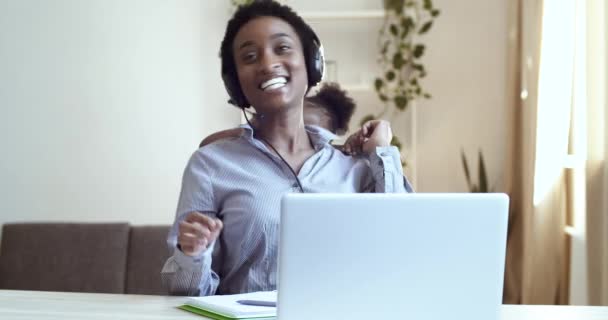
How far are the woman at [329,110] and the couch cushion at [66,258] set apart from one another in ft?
3.95

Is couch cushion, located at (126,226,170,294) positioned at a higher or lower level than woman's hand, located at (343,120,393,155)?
lower

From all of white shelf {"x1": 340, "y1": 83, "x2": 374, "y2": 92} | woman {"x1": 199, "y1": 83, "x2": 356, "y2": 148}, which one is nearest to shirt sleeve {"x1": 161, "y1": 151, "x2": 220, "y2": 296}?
woman {"x1": 199, "y1": 83, "x2": 356, "y2": 148}

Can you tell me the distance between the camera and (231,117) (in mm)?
3904

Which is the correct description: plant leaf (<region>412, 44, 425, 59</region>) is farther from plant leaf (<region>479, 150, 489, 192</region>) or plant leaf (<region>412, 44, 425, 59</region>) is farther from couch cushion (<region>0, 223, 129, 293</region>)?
couch cushion (<region>0, 223, 129, 293</region>)

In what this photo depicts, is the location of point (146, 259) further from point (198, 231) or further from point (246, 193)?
point (198, 231)

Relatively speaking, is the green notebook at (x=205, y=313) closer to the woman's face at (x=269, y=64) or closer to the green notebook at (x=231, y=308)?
the green notebook at (x=231, y=308)

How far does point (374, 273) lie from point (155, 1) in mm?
3000

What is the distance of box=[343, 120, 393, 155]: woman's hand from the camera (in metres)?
1.84

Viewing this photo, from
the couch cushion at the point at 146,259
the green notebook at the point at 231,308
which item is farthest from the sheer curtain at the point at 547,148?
the green notebook at the point at 231,308

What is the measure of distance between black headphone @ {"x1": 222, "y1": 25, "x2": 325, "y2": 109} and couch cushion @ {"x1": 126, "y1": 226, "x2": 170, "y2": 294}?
1459mm

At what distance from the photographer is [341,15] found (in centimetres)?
373

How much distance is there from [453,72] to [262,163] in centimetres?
227

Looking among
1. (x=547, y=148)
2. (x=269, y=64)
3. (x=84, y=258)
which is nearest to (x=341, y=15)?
(x=547, y=148)

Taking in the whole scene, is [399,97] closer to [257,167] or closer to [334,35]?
[334,35]
